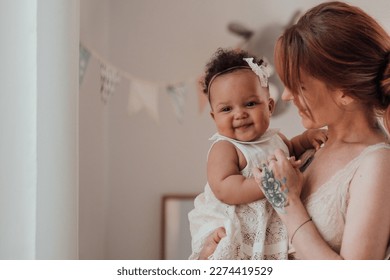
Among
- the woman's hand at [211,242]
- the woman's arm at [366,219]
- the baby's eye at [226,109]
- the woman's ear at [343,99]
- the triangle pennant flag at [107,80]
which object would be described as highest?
the triangle pennant flag at [107,80]

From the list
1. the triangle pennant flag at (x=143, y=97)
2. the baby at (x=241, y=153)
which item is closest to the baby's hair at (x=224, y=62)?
the baby at (x=241, y=153)

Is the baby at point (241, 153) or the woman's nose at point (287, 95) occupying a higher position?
the woman's nose at point (287, 95)

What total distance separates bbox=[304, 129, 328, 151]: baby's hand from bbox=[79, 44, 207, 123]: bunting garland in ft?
0.88

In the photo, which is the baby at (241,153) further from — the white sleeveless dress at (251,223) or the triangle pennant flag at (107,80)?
the triangle pennant flag at (107,80)

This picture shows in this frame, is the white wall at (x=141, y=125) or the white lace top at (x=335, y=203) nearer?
the white lace top at (x=335, y=203)

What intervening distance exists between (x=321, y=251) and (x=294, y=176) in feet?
0.50

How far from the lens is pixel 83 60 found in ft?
4.05

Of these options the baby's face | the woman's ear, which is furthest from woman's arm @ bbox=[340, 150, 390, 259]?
the baby's face

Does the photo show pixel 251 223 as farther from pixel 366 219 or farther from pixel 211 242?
pixel 366 219

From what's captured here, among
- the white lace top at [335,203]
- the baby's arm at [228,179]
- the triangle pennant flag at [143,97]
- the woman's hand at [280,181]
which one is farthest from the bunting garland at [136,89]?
the white lace top at [335,203]

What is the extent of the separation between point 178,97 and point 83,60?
0.22m

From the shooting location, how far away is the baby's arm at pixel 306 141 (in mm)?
1164
